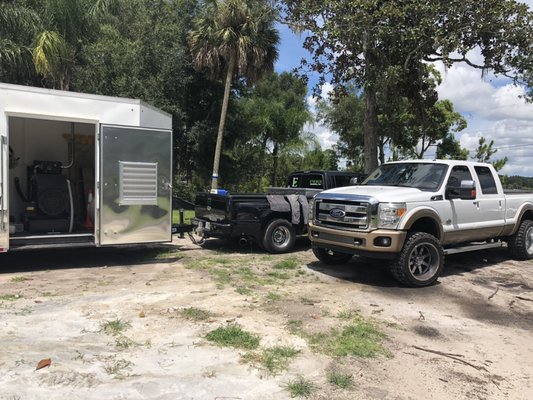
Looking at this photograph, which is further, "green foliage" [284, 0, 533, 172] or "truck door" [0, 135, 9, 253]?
"green foliage" [284, 0, 533, 172]

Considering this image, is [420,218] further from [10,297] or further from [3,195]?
[3,195]

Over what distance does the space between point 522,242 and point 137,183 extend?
7.94 metres

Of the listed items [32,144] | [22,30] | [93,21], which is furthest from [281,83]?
[32,144]

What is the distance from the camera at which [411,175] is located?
8.94m

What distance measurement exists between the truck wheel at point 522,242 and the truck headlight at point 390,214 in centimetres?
418

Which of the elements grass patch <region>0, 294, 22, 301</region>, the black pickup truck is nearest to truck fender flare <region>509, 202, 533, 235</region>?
the black pickup truck

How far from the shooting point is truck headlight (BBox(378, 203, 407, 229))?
764cm

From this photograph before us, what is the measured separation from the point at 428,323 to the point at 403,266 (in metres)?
1.62

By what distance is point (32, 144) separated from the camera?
10.8 metres

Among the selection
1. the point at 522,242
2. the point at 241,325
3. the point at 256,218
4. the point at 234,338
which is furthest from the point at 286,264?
the point at 522,242

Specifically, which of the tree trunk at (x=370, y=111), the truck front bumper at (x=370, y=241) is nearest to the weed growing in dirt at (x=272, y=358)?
the truck front bumper at (x=370, y=241)

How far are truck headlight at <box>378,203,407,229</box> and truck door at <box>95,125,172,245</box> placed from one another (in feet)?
13.0

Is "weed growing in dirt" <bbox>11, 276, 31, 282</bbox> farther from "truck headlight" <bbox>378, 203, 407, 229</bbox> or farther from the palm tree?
the palm tree

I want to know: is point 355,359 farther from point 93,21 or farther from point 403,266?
point 93,21
